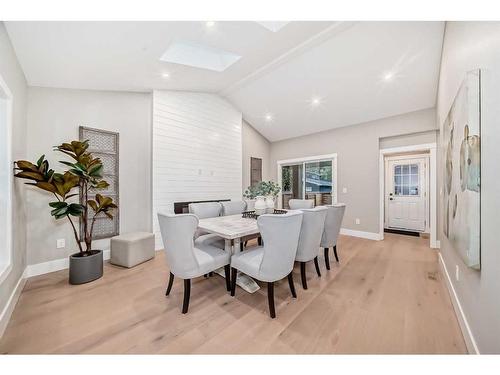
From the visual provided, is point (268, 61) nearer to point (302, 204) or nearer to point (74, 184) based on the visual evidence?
point (302, 204)

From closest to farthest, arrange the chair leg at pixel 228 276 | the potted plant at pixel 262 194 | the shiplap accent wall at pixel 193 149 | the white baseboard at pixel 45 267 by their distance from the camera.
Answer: the chair leg at pixel 228 276, the white baseboard at pixel 45 267, the potted plant at pixel 262 194, the shiplap accent wall at pixel 193 149

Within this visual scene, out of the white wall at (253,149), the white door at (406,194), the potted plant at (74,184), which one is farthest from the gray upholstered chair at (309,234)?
the white door at (406,194)

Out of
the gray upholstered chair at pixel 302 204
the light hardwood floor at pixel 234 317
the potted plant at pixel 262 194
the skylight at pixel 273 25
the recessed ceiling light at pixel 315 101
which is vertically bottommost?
the light hardwood floor at pixel 234 317

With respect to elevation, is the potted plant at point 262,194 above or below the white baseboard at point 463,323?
above

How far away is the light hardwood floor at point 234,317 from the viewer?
1.42 meters

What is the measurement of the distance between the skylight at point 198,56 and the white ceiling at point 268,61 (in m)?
0.09

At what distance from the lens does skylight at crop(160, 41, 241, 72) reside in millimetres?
2832

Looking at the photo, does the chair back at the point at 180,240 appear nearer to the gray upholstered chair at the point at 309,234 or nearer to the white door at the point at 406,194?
the gray upholstered chair at the point at 309,234

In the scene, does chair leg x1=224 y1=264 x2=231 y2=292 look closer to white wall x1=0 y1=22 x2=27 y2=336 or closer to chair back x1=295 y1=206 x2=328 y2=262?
chair back x1=295 y1=206 x2=328 y2=262

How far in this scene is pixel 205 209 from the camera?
303cm

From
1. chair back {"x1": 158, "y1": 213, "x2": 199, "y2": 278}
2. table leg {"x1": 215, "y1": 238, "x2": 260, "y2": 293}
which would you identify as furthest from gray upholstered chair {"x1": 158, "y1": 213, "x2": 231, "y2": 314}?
table leg {"x1": 215, "y1": 238, "x2": 260, "y2": 293}

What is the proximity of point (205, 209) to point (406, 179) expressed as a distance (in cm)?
524

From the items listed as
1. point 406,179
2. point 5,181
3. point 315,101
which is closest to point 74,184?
point 5,181

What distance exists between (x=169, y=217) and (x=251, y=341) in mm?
1144
